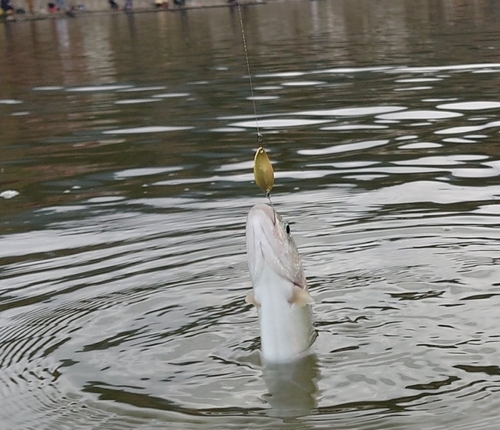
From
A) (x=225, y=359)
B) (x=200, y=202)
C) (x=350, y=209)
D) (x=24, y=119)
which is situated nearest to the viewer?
(x=225, y=359)

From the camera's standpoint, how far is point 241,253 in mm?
8289

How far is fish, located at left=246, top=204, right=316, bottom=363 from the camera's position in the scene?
17.7ft

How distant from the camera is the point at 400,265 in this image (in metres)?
7.67

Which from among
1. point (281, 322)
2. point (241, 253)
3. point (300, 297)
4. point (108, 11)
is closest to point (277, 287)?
point (300, 297)

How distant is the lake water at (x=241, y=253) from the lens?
568cm

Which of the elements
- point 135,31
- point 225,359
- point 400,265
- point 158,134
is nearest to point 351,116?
point 158,134

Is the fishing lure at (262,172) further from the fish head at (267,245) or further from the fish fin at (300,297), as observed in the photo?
the fish fin at (300,297)

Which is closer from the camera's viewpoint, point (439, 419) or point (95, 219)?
point (439, 419)

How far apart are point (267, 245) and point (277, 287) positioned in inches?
10.7

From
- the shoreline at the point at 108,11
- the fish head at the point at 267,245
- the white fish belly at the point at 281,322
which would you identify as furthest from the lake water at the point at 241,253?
the shoreline at the point at 108,11

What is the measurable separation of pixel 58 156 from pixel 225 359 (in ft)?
26.2

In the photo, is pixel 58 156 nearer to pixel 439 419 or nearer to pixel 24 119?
pixel 24 119

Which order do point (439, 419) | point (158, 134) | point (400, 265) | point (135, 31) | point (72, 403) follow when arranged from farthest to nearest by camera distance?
point (135, 31) → point (158, 134) → point (400, 265) → point (72, 403) → point (439, 419)

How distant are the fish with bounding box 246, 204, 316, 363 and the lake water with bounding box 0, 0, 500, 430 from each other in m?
0.15
